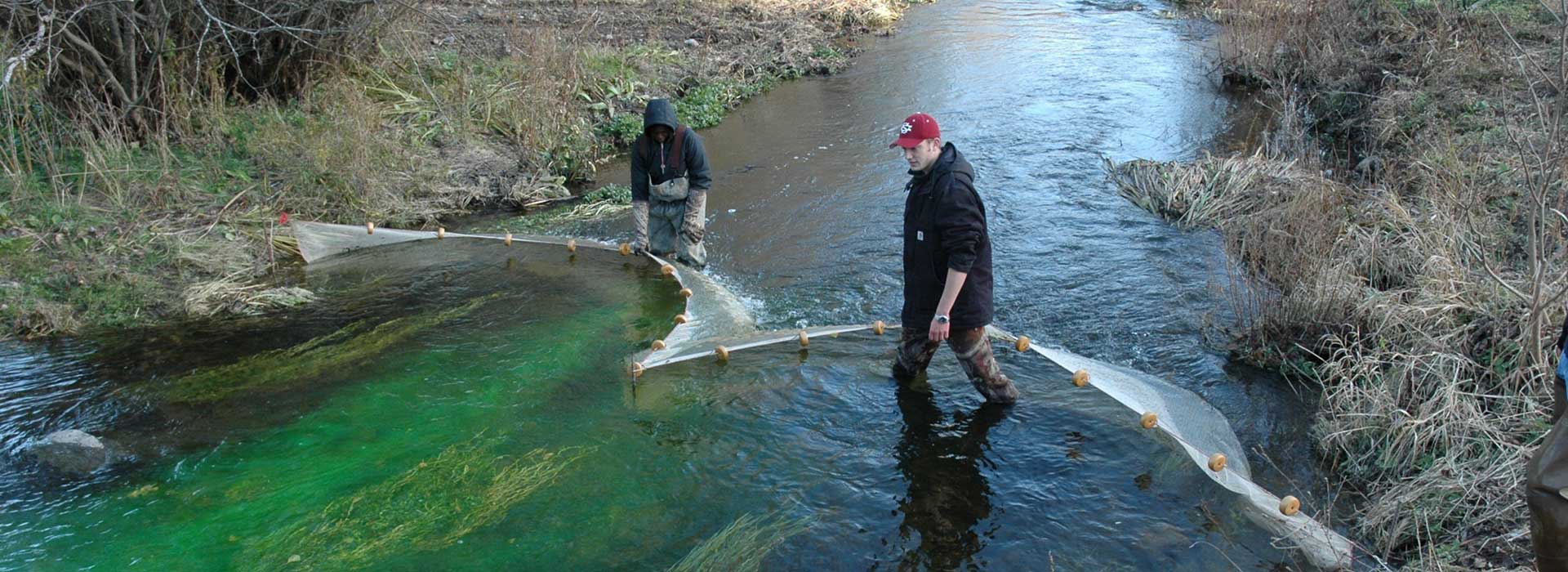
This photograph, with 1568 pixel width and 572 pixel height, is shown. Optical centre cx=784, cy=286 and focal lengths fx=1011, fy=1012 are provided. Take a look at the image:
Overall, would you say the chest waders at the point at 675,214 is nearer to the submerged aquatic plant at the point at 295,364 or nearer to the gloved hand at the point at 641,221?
the gloved hand at the point at 641,221

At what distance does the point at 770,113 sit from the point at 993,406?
855 cm

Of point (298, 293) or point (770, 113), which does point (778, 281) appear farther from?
point (770, 113)

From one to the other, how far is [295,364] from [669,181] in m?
2.82

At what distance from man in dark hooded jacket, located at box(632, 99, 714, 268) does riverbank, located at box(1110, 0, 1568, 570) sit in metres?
3.84

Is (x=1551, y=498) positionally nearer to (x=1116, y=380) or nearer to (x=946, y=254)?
(x=946, y=254)

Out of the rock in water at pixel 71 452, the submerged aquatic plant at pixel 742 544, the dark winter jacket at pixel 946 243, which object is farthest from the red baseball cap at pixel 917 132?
the rock in water at pixel 71 452

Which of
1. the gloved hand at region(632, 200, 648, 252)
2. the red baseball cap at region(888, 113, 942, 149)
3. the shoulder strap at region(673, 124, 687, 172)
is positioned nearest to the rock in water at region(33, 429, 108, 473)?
the gloved hand at region(632, 200, 648, 252)

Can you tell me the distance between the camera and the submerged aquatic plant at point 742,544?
172 inches

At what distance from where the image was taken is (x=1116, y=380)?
17.9 feet

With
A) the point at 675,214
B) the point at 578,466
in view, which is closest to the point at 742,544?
the point at 578,466

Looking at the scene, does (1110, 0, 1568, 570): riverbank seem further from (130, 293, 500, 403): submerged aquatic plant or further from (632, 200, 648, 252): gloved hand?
(130, 293, 500, 403): submerged aquatic plant

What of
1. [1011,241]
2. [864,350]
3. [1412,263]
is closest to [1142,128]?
[1011,241]

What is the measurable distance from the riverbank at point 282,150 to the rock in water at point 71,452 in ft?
7.17

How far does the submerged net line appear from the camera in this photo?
429cm
